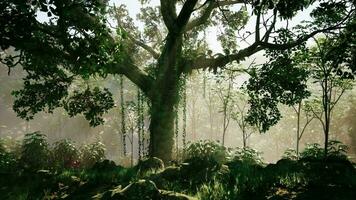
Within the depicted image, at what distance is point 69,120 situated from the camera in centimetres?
4959

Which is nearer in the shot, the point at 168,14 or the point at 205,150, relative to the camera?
the point at 168,14

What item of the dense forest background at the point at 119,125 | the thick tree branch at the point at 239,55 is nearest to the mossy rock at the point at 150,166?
the thick tree branch at the point at 239,55

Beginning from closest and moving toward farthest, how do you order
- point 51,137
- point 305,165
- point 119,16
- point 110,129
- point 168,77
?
point 305,165 < point 168,77 < point 119,16 < point 110,129 < point 51,137

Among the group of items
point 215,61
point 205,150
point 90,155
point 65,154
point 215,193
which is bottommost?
point 90,155

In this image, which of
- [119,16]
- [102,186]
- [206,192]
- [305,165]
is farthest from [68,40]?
[119,16]

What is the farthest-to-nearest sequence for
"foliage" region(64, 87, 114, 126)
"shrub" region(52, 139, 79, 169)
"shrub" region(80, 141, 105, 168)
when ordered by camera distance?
"shrub" region(80, 141, 105, 168), "shrub" region(52, 139, 79, 169), "foliage" region(64, 87, 114, 126)

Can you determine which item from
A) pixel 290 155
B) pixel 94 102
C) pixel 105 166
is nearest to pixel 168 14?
pixel 94 102

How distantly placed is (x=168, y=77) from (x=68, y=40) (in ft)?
24.6

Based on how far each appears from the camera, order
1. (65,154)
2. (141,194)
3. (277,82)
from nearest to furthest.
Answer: (141,194) < (277,82) < (65,154)

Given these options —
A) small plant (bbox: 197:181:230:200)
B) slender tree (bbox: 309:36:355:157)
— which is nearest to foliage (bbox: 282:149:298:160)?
slender tree (bbox: 309:36:355:157)

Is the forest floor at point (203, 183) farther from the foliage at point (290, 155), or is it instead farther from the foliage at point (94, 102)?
the foliage at point (290, 155)

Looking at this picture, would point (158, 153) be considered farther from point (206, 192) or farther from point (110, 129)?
point (110, 129)

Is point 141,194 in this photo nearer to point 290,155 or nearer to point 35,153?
point 290,155

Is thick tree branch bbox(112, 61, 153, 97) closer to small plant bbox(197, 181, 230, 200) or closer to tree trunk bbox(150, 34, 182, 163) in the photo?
tree trunk bbox(150, 34, 182, 163)
